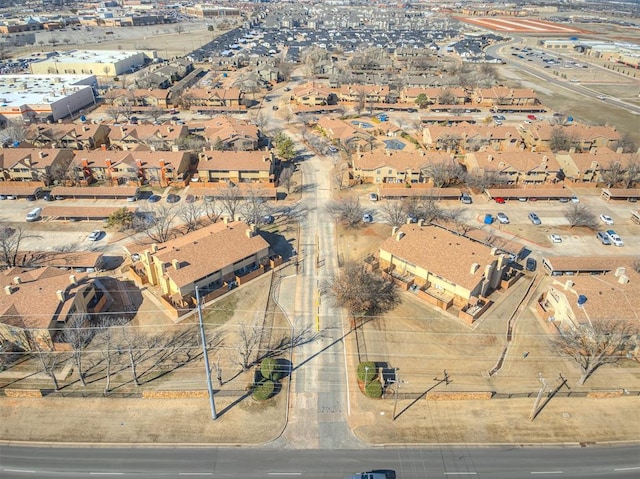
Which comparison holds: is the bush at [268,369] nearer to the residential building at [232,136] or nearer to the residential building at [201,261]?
the residential building at [201,261]

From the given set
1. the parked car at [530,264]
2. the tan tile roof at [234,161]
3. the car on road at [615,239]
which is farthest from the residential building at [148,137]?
the car on road at [615,239]

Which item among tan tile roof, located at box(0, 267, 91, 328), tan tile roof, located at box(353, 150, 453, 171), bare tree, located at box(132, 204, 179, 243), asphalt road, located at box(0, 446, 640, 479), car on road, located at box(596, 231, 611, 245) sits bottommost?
asphalt road, located at box(0, 446, 640, 479)

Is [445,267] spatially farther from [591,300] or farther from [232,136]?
[232,136]

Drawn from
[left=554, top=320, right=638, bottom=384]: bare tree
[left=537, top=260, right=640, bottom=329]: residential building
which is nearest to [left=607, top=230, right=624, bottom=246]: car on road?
[left=537, top=260, right=640, bottom=329]: residential building

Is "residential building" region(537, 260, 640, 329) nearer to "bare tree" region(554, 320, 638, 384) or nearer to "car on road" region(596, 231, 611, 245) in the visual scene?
"bare tree" region(554, 320, 638, 384)

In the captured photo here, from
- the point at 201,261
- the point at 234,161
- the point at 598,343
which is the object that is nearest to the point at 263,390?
the point at 201,261
